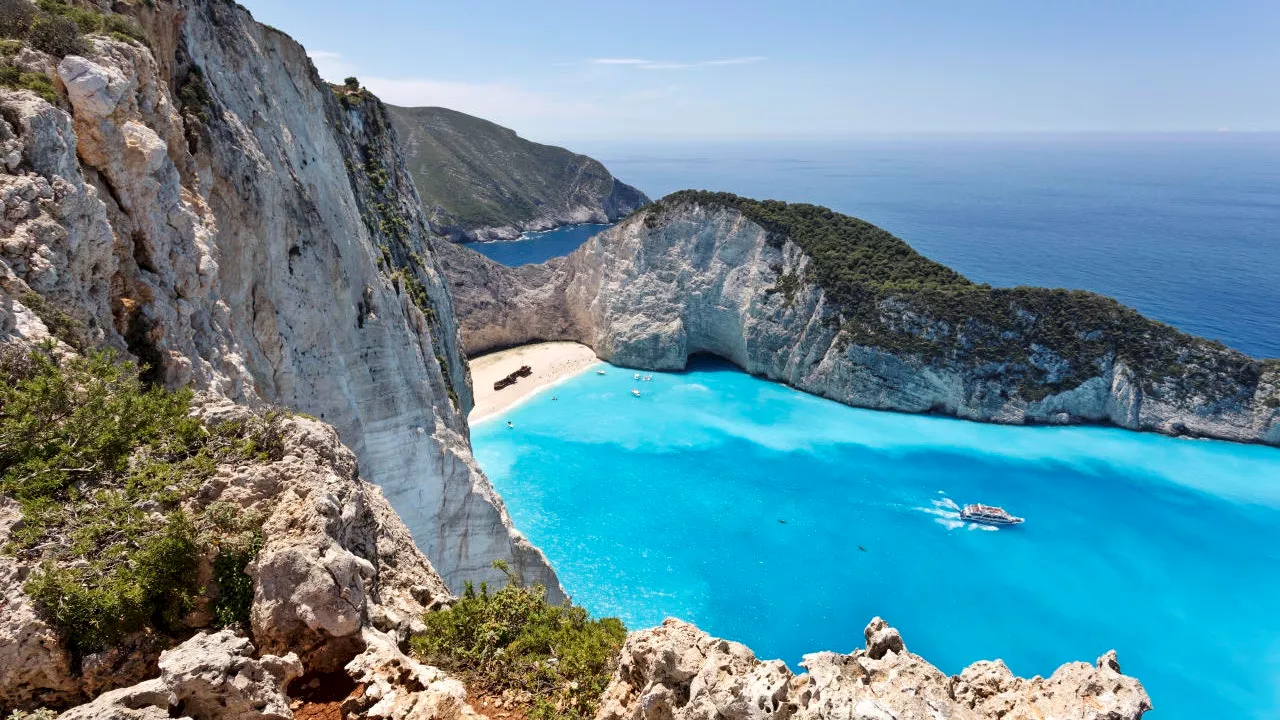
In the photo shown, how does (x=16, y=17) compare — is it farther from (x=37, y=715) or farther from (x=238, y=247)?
(x=37, y=715)

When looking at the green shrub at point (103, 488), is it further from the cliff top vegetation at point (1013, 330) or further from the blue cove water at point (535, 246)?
the blue cove water at point (535, 246)

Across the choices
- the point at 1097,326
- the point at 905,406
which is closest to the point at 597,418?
the point at 905,406

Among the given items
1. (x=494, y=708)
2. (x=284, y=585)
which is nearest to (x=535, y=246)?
(x=494, y=708)

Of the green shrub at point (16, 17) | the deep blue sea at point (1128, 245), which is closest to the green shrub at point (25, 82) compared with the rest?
the green shrub at point (16, 17)

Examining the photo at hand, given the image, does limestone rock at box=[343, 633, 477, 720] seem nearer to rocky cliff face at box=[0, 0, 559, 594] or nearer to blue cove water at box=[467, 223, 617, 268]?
rocky cliff face at box=[0, 0, 559, 594]

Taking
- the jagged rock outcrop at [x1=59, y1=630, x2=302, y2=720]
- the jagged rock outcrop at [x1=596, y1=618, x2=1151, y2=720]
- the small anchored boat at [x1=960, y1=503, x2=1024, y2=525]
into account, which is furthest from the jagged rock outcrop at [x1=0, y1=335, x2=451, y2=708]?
the small anchored boat at [x1=960, y1=503, x2=1024, y2=525]

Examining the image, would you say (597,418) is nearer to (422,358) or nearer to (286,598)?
(422,358)
